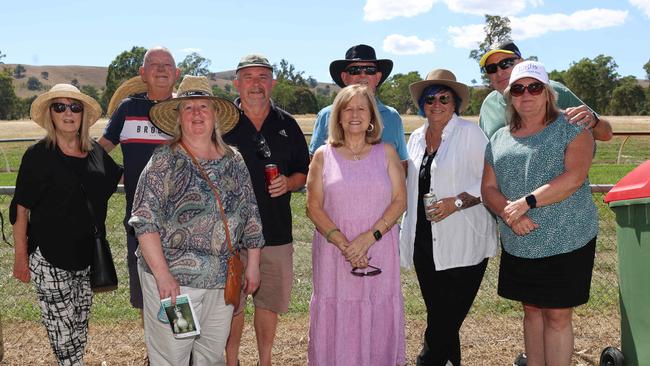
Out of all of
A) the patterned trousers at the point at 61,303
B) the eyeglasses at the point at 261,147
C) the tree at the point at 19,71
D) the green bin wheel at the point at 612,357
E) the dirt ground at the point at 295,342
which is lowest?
the dirt ground at the point at 295,342

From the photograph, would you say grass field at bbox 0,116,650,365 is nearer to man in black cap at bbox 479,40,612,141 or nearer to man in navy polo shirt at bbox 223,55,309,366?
man in navy polo shirt at bbox 223,55,309,366

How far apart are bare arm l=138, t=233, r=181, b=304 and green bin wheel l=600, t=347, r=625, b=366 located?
276 cm

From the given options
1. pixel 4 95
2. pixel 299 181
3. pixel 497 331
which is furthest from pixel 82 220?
pixel 4 95

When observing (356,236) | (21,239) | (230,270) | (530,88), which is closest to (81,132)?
(21,239)

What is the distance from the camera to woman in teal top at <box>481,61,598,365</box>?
360 cm

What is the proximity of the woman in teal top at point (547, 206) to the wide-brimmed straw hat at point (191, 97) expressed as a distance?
160 cm

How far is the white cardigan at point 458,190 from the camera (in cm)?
401

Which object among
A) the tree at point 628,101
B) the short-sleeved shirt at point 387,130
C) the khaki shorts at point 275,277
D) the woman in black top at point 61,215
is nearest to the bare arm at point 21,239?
the woman in black top at point 61,215

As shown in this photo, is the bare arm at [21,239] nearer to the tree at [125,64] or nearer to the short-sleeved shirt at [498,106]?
the short-sleeved shirt at [498,106]

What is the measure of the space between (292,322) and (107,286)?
6.04ft

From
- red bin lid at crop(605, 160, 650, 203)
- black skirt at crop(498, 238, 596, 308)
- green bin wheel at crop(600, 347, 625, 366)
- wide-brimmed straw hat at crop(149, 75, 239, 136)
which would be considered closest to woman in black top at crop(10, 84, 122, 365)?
wide-brimmed straw hat at crop(149, 75, 239, 136)

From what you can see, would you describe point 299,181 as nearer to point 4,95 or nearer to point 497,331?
point 497,331

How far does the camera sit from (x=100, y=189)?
3867 mm

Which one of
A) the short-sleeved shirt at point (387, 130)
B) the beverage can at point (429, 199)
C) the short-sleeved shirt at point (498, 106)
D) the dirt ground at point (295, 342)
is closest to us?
the beverage can at point (429, 199)
